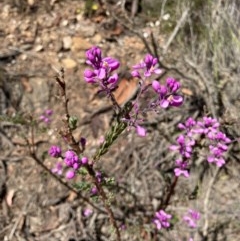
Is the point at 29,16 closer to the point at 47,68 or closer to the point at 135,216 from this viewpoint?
the point at 47,68

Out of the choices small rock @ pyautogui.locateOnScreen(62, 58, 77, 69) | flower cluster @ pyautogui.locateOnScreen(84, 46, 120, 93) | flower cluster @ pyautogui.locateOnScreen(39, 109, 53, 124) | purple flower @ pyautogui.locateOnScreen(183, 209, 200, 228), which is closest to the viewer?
flower cluster @ pyautogui.locateOnScreen(84, 46, 120, 93)

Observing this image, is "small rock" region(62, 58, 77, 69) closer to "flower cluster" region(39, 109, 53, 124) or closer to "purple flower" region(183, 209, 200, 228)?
"flower cluster" region(39, 109, 53, 124)

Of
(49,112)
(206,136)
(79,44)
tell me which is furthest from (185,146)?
(79,44)

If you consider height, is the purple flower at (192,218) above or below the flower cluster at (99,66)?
below

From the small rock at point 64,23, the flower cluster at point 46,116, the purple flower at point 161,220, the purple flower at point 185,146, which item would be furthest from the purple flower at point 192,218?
the small rock at point 64,23

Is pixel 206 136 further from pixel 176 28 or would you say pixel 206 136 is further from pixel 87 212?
pixel 176 28

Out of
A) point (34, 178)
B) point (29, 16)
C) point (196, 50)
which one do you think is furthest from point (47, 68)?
point (196, 50)

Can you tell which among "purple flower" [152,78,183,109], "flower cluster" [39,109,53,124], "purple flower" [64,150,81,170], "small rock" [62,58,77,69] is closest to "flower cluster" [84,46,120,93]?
"purple flower" [152,78,183,109]

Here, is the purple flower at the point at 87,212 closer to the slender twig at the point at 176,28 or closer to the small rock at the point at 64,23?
the slender twig at the point at 176,28
